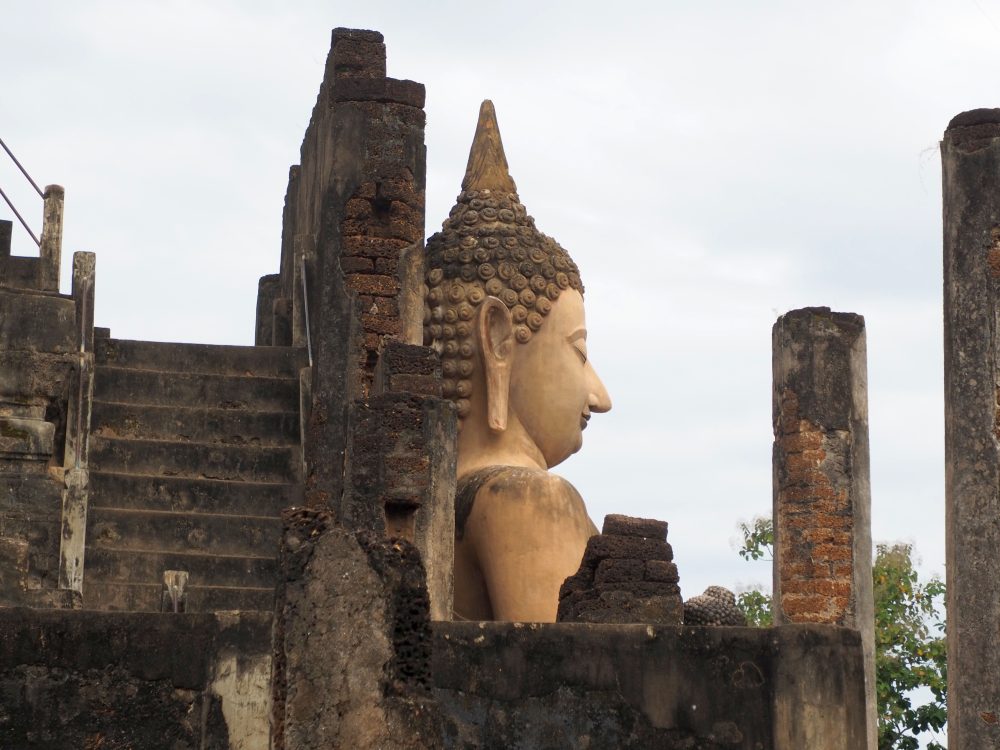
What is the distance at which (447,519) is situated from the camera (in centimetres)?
936

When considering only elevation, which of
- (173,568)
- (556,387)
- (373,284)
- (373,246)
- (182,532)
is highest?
(373,246)

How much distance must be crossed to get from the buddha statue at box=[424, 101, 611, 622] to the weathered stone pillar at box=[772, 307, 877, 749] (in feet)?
6.92

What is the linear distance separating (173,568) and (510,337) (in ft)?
6.21

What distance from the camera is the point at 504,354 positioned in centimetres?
1058

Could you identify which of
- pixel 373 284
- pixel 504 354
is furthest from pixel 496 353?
pixel 373 284

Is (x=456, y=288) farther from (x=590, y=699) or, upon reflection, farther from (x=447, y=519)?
(x=590, y=699)

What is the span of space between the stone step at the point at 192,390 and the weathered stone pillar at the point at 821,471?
109 inches

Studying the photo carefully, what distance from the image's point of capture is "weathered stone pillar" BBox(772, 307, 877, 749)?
12.4m

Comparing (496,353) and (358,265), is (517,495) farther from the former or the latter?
(358,265)

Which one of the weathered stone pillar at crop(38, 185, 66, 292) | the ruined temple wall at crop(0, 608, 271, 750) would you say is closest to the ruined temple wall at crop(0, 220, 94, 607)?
the weathered stone pillar at crop(38, 185, 66, 292)

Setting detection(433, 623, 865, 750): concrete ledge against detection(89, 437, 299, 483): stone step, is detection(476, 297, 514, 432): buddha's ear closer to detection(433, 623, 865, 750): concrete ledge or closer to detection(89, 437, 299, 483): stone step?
detection(89, 437, 299, 483): stone step

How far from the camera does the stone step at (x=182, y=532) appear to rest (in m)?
11.0

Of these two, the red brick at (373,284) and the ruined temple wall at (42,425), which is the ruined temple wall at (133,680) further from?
the red brick at (373,284)

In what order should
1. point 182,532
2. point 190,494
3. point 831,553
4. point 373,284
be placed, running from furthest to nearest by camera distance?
point 831,553
point 373,284
point 190,494
point 182,532
